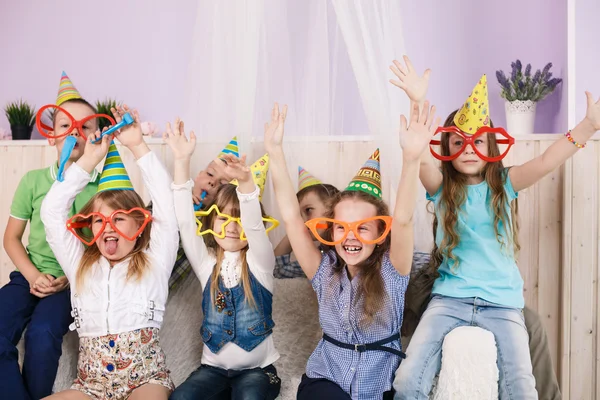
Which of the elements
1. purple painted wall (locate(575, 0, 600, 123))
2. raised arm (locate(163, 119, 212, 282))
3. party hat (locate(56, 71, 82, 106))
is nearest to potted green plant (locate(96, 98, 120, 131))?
party hat (locate(56, 71, 82, 106))

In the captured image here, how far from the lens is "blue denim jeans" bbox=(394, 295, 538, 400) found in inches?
67.2

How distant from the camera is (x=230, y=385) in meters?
1.90

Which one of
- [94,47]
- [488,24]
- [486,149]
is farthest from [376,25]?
Answer: [94,47]

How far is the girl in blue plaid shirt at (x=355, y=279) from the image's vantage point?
5.66 ft

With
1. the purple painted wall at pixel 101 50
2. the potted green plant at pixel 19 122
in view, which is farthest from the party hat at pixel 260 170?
the potted green plant at pixel 19 122

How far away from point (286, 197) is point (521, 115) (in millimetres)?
1612

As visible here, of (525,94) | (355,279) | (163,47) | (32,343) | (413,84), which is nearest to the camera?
(413,84)

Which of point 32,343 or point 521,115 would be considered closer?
point 32,343

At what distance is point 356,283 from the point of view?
1.80 m

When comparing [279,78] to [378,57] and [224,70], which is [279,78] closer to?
[224,70]

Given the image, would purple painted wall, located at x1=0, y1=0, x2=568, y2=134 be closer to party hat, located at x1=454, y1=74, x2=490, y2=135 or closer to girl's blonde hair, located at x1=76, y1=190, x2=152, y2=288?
party hat, located at x1=454, y1=74, x2=490, y2=135

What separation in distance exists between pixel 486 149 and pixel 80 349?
1.31 m

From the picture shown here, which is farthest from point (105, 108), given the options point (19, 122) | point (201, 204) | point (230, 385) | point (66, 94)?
point (230, 385)

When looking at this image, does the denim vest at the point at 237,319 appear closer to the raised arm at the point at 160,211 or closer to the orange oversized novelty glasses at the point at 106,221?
the raised arm at the point at 160,211
